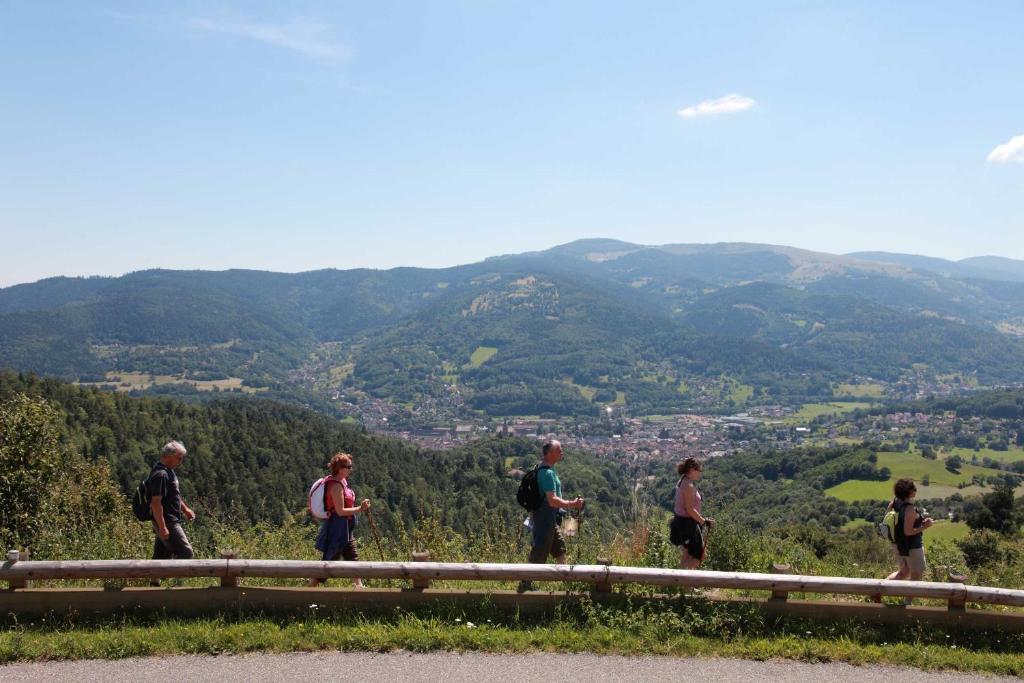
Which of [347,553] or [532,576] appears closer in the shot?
[532,576]

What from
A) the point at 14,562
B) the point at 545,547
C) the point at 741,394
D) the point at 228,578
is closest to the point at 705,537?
the point at 545,547

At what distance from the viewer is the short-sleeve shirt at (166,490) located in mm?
6547

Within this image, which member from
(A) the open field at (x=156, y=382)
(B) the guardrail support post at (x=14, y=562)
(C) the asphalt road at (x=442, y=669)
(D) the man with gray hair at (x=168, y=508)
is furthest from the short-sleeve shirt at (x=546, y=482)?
(A) the open field at (x=156, y=382)

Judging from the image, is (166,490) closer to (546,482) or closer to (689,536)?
(546,482)

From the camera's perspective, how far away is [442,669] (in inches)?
196

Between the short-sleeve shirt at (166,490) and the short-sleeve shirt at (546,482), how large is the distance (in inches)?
139

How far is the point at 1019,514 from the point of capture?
2686 centimetres

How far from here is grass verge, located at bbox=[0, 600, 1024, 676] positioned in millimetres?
5199

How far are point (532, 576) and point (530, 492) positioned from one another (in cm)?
114

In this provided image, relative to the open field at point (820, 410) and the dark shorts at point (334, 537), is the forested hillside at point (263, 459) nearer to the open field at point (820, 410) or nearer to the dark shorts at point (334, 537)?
the dark shorts at point (334, 537)

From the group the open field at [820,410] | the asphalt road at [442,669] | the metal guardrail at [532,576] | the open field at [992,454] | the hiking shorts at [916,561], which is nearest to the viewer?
the asphalt road at [442,669]

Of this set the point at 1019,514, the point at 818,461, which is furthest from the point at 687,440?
the point at 1019,514

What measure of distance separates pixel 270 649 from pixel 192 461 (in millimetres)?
61374

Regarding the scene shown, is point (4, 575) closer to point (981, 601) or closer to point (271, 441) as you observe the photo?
point (981, 601)
